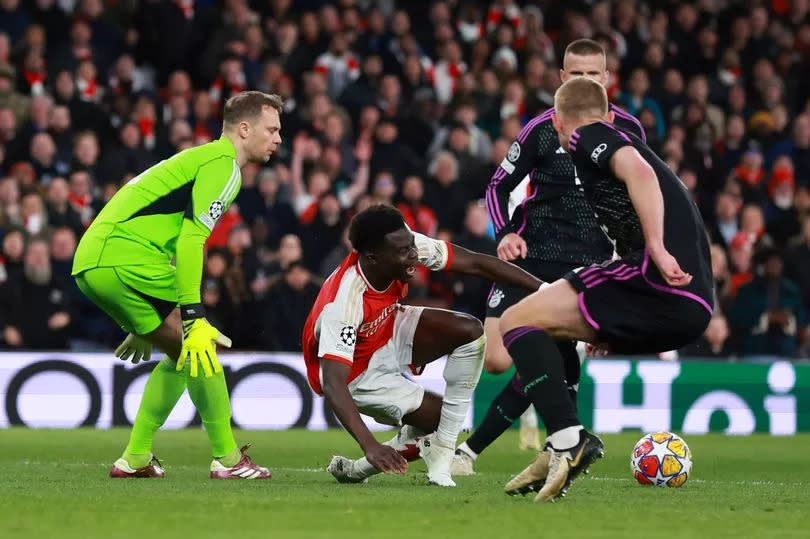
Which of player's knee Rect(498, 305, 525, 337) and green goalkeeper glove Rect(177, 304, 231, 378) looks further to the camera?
green goalkeeper glove Rect(177, 304, 231, 378)

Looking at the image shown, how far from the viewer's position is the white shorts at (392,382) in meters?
7.14

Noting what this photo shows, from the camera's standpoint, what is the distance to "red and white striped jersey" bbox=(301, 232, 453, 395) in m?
6.78

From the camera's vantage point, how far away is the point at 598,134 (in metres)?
6.21

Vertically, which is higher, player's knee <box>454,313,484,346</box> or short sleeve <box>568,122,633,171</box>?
short sleeve <box>568,122,633,171</box>

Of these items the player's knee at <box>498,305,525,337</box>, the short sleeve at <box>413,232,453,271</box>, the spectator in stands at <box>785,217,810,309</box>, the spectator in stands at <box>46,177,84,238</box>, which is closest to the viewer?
the player's knee at <box>498,305,525,337</box>

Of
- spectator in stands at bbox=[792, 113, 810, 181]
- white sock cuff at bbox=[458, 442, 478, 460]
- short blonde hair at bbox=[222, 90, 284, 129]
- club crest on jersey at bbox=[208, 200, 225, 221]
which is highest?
spectator in stands at bbox=[792, 113, 810, 181]

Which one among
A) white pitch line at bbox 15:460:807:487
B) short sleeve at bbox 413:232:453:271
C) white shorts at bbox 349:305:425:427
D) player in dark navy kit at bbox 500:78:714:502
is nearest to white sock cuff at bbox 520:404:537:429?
white pitch line at bbox 15:460:807:487

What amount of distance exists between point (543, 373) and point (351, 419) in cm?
95

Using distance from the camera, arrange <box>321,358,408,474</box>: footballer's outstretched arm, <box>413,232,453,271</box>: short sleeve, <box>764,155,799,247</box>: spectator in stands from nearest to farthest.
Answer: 1. <box>321,358,408,474</box>: footballer's outstretched arm
2. <box>413,232,453,271</box>: short sleeve
3. <box>764,155,799,247</box>: spectator in stands

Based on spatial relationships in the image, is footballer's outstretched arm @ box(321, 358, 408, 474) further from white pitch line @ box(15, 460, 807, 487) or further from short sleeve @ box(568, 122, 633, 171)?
white pitch line @ box(15, 460, 807, 487)

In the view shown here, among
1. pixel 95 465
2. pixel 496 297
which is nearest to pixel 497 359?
pixel 496 297

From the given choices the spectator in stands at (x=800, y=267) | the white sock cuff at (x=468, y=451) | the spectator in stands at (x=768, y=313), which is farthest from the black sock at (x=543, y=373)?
the spectator in stands at (x=800, y=267)

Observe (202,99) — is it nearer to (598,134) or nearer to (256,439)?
(256,439)

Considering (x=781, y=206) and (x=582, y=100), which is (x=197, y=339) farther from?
(x=781, y=206)
